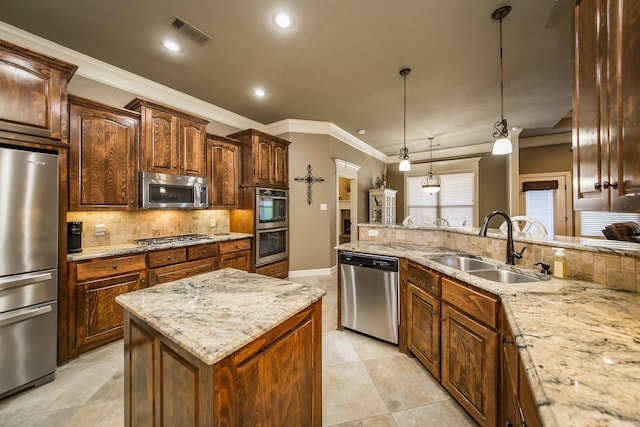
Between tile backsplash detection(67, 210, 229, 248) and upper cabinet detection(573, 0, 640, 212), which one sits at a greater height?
upper cabinet detection(573, 0, 640, 212)

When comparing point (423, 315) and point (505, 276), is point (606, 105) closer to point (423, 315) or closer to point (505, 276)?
point (505, 276)

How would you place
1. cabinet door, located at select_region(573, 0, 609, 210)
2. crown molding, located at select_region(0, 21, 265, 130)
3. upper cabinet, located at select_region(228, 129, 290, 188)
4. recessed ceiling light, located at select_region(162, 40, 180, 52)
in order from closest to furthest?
cabinet door, located at select_region(573, 0, 609, 210) < crown molding, located at select_region(0, 21, 265, 130) < recessed ceiling light, located at select_region(162, 40, 180, 52) < upper cabinet, located at select_region(228, 129, 290, 188)

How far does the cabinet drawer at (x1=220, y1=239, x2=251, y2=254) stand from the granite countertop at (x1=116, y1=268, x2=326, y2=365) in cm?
192

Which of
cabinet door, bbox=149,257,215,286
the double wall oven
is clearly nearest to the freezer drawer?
cabinet door, bbox=149,257,215,286

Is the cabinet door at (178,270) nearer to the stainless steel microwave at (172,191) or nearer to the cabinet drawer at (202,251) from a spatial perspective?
the cabinet drawer at (202,251)

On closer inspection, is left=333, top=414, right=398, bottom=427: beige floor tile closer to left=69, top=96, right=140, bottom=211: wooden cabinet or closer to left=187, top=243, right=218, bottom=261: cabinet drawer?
left=187, top=243, right=218, bottom=261: cabinet drawer

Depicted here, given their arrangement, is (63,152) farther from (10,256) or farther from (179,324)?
(179,324)

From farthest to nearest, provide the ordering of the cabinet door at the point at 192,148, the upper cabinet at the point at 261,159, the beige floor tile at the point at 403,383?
the upper cabinet at the point at 261,159 → the cabinet door at the point at 192,148 → the beige floor tile at the point at 403,383

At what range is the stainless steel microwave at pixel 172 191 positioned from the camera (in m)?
2.78

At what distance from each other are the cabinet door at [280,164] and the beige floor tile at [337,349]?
8.38 feet

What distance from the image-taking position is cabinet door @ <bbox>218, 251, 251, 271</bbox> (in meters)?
3.37

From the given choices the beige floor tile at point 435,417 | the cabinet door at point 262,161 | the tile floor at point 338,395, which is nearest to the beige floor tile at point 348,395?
the tile floor at point 338,395

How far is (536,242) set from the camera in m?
1.76

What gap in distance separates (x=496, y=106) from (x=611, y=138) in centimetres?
371
